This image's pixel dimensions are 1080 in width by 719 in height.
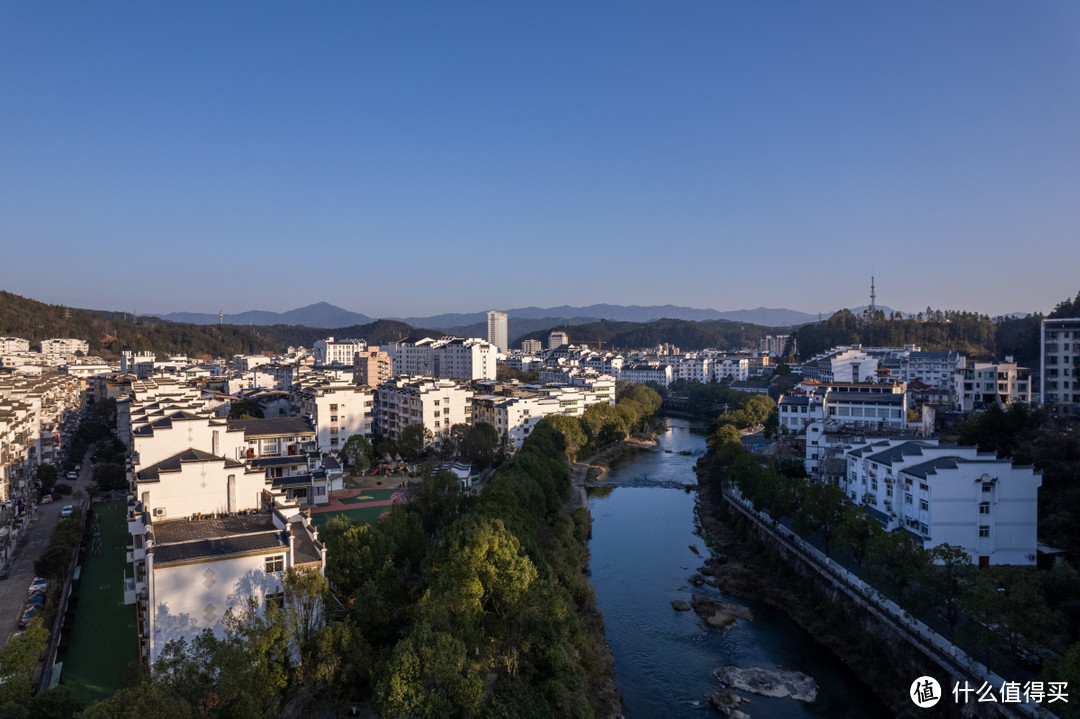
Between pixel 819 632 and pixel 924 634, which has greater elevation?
pixel 924 634

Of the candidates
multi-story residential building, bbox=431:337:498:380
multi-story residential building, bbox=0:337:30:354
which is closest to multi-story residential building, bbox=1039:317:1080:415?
multi-story residential building, bbox=431:337:498:380

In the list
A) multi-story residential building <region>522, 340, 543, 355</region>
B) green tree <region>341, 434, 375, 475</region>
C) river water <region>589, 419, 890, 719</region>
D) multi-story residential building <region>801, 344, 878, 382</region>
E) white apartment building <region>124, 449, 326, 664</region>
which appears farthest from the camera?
multi-story residential building <region>522, 340, 543, 355</region>

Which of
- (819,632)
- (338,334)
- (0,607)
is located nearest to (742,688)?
(819,632)

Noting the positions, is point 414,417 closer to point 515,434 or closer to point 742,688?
point 515,434

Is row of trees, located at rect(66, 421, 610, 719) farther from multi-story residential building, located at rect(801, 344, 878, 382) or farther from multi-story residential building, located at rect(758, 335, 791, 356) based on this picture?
multi-story residential building, located at rect(758, 335, 791, 356)

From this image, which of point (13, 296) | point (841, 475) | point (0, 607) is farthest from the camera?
point (13, 296)

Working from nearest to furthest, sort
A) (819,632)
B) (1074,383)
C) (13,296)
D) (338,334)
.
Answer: (819,632), (1074,383), (13,296), (338,334)

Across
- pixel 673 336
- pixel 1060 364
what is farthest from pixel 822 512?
pixel 673 336
